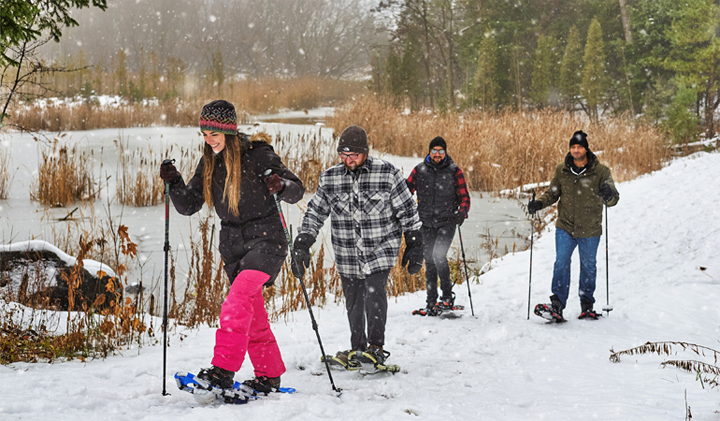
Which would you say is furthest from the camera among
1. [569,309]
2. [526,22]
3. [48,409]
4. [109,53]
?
[109,53]

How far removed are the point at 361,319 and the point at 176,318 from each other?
6.79 feet

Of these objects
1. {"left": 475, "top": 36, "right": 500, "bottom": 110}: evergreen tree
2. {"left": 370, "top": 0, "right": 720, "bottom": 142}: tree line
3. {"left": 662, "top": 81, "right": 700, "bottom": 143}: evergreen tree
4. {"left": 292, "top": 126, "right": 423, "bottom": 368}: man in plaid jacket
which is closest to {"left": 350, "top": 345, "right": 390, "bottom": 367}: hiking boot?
{"left": 292, "top": 126, "right": 423, "bottom": 368}: man in plaid jacket

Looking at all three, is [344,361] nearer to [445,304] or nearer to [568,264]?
[445,304]

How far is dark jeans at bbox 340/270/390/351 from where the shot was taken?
12.5 feet

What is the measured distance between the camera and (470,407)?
128 inches

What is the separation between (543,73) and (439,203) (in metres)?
23.7

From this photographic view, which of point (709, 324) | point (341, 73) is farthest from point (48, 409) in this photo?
point (341, 73)

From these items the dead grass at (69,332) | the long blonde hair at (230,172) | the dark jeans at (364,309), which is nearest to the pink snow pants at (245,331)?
the long blonde hair at (230,172)

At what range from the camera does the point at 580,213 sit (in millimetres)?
5227

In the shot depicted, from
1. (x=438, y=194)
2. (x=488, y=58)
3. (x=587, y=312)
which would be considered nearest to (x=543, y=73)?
(x=488, y=58)

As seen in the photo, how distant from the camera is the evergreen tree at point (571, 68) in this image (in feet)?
85.5

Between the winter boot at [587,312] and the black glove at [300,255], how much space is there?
124 inches

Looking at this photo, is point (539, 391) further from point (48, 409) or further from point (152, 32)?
point (152, 32)

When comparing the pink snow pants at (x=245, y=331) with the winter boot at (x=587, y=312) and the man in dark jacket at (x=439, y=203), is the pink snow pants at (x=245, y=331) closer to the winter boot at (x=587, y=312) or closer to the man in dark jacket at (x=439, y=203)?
the man in dark jacket at (x=439, y=203)
